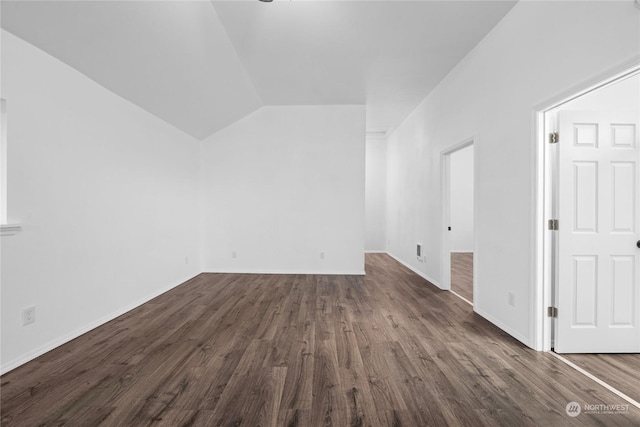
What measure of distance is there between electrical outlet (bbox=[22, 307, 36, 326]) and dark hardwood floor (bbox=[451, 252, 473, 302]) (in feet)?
14.5

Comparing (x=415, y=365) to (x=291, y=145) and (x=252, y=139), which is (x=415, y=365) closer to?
(x=291, y=145)

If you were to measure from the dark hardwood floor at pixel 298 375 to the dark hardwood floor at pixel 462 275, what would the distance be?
1055mm

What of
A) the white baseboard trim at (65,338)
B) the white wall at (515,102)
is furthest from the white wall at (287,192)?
the white baseboard trim at (65,338)

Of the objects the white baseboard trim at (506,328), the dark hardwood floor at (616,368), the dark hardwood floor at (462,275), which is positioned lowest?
the dark hardwood floor at (462,275)

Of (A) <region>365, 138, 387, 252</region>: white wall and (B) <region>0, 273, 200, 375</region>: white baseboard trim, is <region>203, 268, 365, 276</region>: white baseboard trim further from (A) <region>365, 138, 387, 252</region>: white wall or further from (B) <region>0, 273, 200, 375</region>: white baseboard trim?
(A) <region>365, 138, 387, 252</region>: white wall

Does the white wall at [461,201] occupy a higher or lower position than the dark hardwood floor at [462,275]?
higher

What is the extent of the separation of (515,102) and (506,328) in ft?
6.79

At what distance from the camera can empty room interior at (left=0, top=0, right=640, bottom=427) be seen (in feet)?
6.10

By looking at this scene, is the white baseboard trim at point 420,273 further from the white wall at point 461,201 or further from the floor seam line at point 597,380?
the white wall at point 461,201

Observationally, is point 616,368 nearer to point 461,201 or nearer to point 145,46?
point 145,46

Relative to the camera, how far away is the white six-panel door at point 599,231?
7.60 ft

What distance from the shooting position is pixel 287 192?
544 cm

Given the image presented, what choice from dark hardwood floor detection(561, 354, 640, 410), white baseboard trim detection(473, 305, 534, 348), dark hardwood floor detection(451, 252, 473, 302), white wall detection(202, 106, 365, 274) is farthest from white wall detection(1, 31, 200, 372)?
dark hardwood floor detection(451, 252, 473, 302)

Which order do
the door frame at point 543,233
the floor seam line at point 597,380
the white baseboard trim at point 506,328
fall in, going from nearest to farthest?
the floor seam line at point 597,380
the door frame at point 543,233
the white baseboard trim at point 506,328
